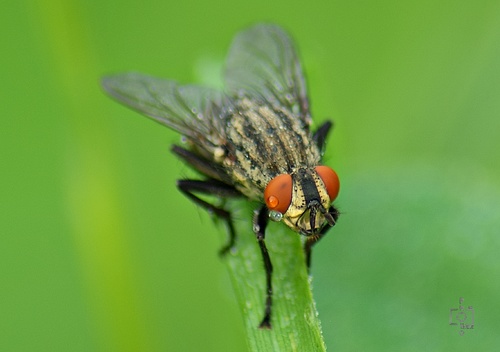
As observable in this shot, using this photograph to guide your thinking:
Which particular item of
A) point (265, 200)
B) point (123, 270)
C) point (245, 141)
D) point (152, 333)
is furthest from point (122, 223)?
point (265, 200)

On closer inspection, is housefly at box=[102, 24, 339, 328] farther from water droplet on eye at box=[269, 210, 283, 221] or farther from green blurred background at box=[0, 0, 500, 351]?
green blurred background at box=[0, 0, 500, 351]

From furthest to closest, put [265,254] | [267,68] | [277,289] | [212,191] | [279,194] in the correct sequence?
[267,68]
[212,191]
[279,194]
[265,254]
[277,289]

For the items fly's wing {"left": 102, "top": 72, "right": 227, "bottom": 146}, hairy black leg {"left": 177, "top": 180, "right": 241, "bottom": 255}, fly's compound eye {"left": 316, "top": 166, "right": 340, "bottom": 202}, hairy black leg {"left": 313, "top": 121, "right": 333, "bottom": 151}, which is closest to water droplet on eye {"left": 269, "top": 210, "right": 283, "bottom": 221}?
fly's compound eye {"left": 316, "top": 166, "right": 340, "bottom": 202}

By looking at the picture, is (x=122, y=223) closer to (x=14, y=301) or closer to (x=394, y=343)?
(x=14, y=301)

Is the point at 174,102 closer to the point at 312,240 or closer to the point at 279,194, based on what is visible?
the point at 279,194

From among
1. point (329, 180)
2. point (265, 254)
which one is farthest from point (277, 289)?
point (329, 180)

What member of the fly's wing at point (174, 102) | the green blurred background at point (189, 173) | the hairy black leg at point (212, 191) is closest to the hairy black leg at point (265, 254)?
the hairy black leg at point (212, 191)

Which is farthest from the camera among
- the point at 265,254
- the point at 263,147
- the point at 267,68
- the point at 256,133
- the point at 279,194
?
the point at 267,68
